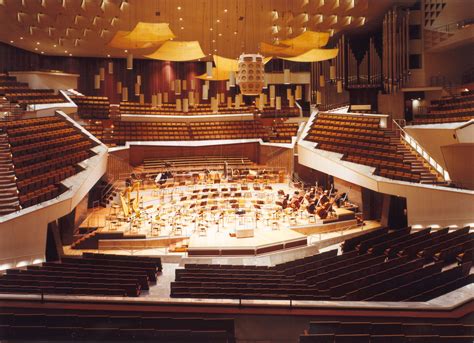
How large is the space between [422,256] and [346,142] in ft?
24.0

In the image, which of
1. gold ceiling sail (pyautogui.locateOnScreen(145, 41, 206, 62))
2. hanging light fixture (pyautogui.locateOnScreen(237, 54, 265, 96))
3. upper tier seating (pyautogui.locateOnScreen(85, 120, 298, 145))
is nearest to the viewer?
hanging light fixture (pyautogui.locateOnScreen(237, 54, 265, 96))

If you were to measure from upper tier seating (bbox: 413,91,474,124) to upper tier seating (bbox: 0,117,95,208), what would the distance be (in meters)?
9.95

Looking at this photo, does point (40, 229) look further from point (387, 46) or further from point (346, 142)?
point (387, 46)

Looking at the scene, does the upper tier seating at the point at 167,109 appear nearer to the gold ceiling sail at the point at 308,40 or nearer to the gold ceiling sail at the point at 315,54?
the gold ceiling sail at the point at 315,54

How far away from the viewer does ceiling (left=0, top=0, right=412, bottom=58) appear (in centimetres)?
1155

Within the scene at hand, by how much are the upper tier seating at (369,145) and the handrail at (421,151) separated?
0.16 metres

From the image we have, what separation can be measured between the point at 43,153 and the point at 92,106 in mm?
8403

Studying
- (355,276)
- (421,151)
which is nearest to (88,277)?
(355,276)

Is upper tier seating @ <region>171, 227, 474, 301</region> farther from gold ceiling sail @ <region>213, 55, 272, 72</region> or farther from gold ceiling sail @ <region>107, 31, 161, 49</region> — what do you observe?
gold ceiling sail @ <region>213, 55, 272, 72</region>

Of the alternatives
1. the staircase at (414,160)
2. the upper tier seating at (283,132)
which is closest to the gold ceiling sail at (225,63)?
the staircase at (414,160)

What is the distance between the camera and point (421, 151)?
44.2 feet

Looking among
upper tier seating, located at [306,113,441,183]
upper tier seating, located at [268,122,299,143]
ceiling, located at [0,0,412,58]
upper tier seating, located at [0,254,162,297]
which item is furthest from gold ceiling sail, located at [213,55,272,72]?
upper tier seating, located at [0,254,162,297]

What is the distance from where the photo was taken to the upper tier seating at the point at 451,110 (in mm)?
12724

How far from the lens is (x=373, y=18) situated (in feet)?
54.7
